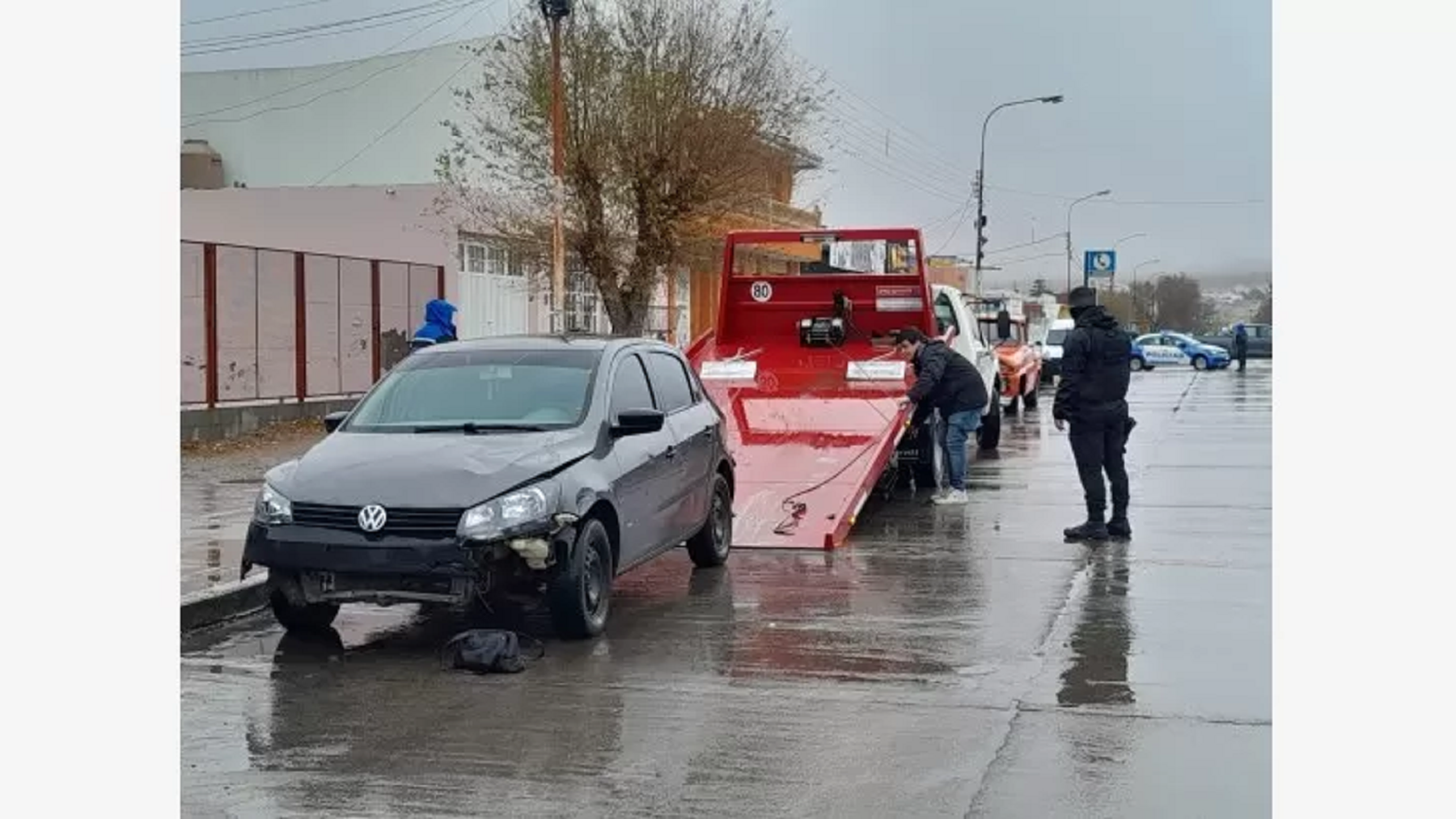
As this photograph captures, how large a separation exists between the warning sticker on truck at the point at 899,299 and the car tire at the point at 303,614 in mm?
8233

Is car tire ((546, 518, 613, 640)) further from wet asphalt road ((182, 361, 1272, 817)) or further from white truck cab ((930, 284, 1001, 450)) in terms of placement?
white truck cab ((930, 284, 1001, 450))

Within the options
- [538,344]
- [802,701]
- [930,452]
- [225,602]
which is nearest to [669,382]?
[538,344]

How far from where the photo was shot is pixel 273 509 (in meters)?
7.86

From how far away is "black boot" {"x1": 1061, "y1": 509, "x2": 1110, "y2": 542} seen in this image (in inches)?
454

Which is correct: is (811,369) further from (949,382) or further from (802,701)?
(802,701)

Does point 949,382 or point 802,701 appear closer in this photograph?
point 802,701

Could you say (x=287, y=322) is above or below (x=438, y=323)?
above

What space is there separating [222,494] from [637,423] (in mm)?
6913

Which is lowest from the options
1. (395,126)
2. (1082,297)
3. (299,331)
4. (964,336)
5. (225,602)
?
(225,602)

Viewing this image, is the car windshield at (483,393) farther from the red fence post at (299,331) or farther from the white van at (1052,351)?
the white van at (1052,351)

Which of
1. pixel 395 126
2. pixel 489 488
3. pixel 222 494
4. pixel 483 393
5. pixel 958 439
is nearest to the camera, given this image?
pixel 489 488

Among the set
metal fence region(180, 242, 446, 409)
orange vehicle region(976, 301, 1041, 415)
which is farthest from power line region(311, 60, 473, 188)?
orange vehicle region(976, 301, 1041, 415)

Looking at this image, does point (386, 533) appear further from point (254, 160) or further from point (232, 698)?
point (254, 160)

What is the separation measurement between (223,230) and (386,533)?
28.1 m
